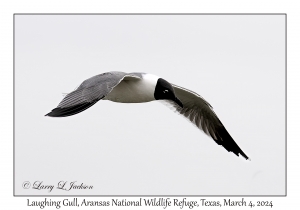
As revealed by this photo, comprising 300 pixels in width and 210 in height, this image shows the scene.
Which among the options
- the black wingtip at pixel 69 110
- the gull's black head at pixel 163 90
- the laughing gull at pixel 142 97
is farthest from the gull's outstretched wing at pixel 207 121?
the black wingtip at pixel 69 110

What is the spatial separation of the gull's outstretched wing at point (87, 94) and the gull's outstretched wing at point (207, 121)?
1.31 metres

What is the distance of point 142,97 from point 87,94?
0.92 m

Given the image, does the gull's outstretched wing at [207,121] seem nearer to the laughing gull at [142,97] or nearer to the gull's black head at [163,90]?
the laughing gull at [142,97]

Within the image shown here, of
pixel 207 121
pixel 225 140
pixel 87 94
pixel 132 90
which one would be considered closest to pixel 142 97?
pixel 132 90

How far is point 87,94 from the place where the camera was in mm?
4477

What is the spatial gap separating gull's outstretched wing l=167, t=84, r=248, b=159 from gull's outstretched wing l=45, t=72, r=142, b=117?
1309 mm

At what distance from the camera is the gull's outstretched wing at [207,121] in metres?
6.16

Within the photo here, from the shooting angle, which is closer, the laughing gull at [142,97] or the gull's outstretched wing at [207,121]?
the laughing gull at [142,97]

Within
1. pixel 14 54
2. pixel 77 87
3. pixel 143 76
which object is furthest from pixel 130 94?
pixel 14 54

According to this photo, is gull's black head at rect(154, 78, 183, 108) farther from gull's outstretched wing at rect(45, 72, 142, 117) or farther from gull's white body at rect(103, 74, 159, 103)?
gull's outstretched wing at rect(45, 72, 142, 117)

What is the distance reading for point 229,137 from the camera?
6.25 metres

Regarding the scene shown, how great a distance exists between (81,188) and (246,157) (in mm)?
2025

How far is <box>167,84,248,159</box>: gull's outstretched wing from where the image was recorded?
20.2 ft
